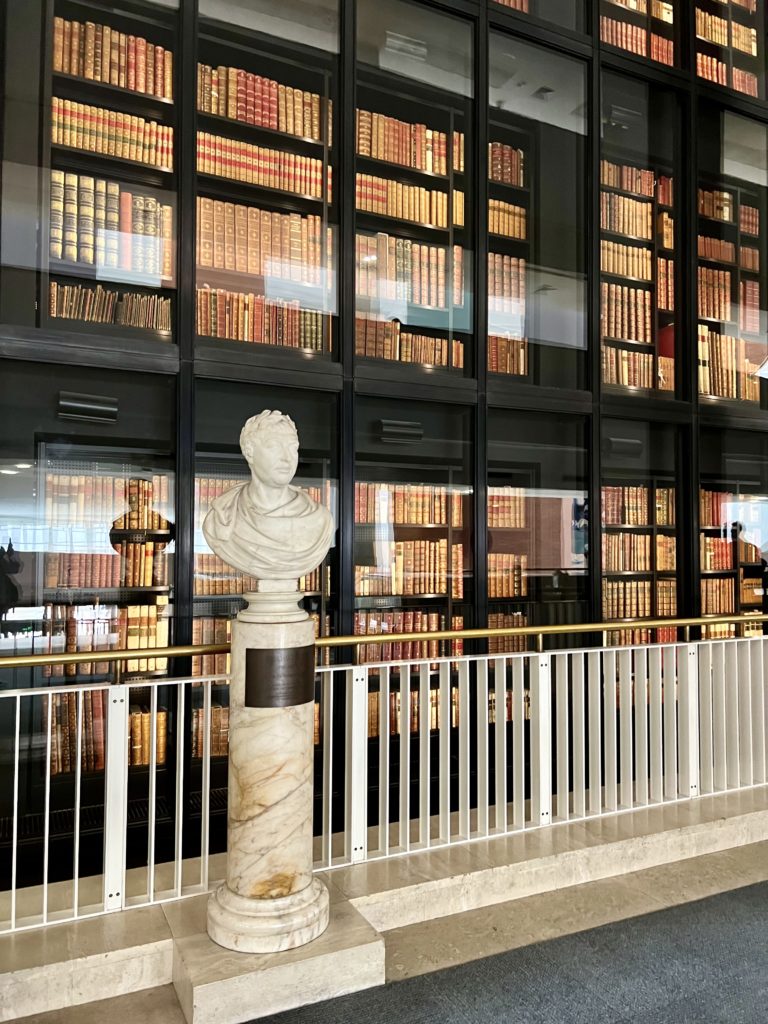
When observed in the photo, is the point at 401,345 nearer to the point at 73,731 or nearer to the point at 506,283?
the point at 506,283

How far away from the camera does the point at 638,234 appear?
184 inches

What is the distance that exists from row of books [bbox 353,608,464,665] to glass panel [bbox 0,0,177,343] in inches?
67.8

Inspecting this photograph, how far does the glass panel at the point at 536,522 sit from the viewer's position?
4.10 metres

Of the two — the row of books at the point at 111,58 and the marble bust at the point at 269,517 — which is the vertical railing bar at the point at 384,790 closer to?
the marble bust at the point at 269,517

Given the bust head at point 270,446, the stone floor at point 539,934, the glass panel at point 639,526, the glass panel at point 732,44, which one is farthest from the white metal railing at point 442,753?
the glass panel at point 732,44

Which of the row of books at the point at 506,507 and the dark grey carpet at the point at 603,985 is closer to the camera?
the dark grey carpet at the point at 603,985

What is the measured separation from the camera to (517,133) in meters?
4.30

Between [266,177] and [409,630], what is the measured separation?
2368 millimetres

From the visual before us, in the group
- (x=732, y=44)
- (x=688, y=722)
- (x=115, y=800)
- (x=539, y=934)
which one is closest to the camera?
(x=115, y=800)

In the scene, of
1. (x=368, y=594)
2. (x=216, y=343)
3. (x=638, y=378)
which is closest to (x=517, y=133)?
(x=638, y=378)

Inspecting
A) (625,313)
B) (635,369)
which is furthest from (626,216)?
(635,369)

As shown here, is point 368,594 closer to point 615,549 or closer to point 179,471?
point 179,471

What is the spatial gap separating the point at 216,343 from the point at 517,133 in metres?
2.24

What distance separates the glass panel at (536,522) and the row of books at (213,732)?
1433 millimetres
